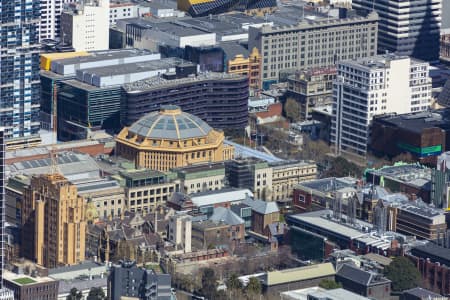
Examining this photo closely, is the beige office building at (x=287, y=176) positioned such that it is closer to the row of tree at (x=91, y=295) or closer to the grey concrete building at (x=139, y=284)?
the row of tree at (x=91, y=295)

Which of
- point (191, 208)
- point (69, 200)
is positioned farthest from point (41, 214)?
point (191, 208)

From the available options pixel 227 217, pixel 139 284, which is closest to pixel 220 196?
pixel 227 217

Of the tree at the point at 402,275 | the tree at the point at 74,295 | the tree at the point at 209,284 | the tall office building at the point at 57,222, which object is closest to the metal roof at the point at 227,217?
the tree at the point at 209,284

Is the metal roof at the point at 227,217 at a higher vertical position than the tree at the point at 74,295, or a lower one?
higher

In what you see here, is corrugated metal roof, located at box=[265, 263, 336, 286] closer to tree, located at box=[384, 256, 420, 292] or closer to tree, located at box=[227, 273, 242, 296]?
tree, located at box=[227, 273, 242, 296]

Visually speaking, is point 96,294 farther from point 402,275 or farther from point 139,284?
point 402,275

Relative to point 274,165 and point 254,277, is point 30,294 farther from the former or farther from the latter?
point 274,165
